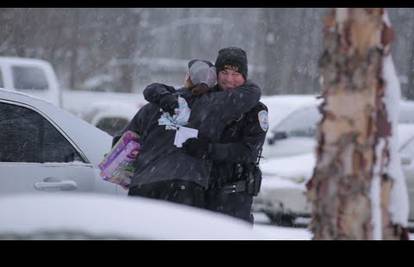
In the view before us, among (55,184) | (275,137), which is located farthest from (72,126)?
(275,137)

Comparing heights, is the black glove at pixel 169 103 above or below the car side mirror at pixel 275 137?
below

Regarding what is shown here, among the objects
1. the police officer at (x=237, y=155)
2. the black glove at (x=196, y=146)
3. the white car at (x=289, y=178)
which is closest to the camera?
the black glove at (x=196, y=146)

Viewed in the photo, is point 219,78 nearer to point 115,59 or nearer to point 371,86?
point 371,86

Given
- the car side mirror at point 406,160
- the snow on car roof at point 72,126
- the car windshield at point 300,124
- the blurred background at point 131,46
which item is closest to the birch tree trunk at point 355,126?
the snow on car roof at point 72,126

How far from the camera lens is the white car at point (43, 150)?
5.16m

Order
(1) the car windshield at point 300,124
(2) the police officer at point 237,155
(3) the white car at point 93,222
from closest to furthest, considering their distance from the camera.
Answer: (3) the white car at point 93,222 → (2) the police officer at point 237,155 → (1) the car windshield at point 300,124

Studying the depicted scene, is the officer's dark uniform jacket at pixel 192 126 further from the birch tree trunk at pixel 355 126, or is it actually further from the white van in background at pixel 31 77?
the white van in background at pixel 31 77

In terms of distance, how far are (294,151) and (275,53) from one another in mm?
18045

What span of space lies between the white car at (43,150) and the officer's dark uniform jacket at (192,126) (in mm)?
450

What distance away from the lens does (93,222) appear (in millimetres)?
2527

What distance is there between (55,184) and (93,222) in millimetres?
2757

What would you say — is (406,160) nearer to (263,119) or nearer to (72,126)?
(263,119)

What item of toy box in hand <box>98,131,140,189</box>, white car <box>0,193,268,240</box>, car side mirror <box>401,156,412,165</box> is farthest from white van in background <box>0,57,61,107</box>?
white car <box>0,193,268,240</box>

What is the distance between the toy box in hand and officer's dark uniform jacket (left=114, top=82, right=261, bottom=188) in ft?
0.23
